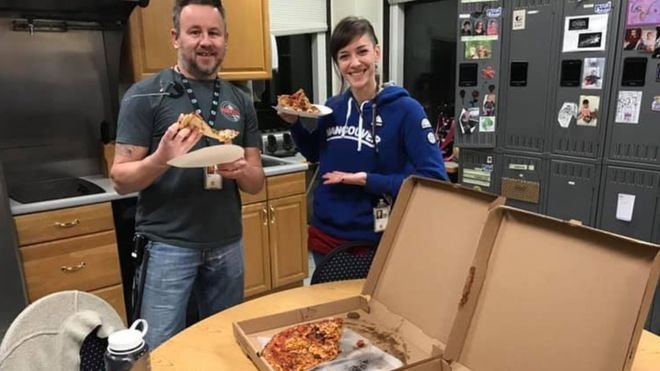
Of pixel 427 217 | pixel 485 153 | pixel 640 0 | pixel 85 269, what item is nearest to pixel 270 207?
pixel 85 269

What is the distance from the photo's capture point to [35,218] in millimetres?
2242

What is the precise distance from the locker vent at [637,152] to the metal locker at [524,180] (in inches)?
14.7

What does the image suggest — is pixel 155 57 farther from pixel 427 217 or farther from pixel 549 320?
pixel 549 320

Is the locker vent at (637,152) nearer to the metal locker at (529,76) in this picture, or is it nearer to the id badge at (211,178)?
the metal locker at (529,76)

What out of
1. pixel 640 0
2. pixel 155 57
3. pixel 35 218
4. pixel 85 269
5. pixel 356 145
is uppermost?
pixel 640 0

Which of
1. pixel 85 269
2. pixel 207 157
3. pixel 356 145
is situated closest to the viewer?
pixel 207 157

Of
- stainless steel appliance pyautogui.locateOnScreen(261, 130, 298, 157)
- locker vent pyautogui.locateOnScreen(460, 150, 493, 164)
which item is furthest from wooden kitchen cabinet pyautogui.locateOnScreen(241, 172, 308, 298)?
locker vent pyautogui.locateOnScreen(460, 150, 493, 164)

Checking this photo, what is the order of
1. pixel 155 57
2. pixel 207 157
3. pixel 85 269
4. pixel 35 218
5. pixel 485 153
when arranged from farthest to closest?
1. pixel 485 153
2. pixel 155 57
3. pixel 85 269
4. pixel 35 218
5. pixel 207 157

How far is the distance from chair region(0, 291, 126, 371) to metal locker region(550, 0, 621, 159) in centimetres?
239

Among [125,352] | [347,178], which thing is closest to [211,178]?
[347,178]

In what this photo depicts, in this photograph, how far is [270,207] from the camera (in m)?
3.02

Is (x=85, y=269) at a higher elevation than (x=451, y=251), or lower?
lower

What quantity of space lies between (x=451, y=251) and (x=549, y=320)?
29 cm

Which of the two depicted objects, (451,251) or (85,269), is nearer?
(451,251)
